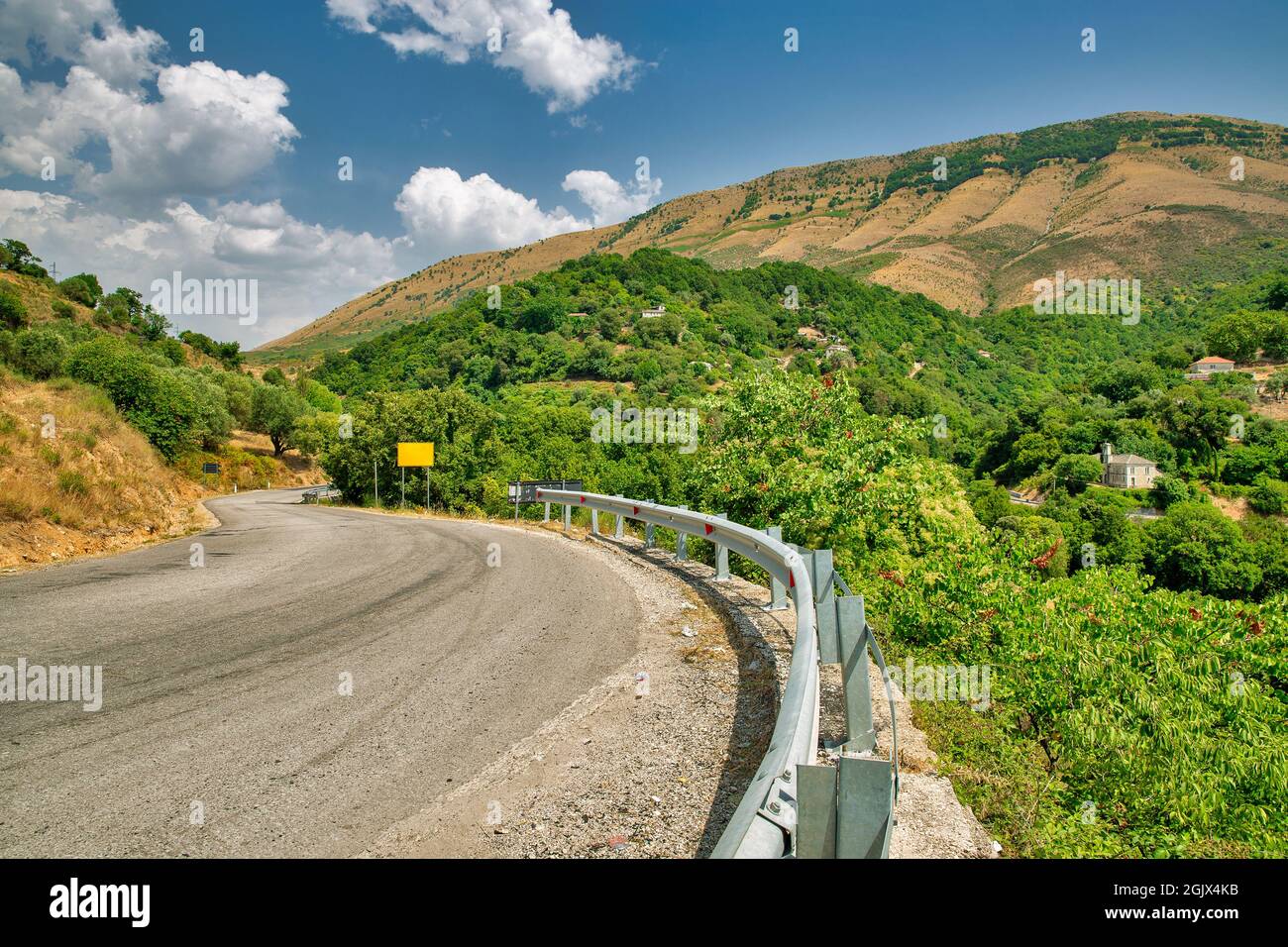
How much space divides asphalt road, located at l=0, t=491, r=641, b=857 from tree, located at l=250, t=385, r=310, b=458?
237 ft

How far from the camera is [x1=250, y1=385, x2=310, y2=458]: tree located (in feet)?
238

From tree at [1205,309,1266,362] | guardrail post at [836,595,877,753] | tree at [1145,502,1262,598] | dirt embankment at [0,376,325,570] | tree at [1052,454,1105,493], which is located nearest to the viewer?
guardrail post at [836,595,877,753]

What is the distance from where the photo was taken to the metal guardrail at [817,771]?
197 centimetres

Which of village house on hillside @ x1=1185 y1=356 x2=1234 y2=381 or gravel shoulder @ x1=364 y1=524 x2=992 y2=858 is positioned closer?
gravel shoulder @ x1=364 y1=524 x2=992 y2=858

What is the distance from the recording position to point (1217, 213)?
7549 inches

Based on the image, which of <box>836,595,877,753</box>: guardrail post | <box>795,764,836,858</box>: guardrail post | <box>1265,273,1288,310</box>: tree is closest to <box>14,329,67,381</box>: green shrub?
<box>836,595,877,753</box>: guardrail post

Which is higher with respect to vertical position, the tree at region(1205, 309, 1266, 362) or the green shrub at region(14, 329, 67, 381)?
the tree at region(1205, 309, 1266, 362)

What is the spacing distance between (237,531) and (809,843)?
15570 millimetres

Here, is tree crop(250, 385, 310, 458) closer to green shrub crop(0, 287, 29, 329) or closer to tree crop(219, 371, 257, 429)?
tree crop(219, 371, 257, 429)

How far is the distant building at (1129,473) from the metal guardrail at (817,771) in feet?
342

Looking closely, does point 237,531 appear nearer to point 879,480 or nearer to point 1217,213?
point 879,480

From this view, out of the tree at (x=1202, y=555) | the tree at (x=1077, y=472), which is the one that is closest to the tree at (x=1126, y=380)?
the tree at (x=1077, y=472)

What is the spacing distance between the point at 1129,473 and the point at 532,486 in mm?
97508

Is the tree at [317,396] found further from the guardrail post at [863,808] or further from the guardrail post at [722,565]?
the guardrail post at [863,808]
